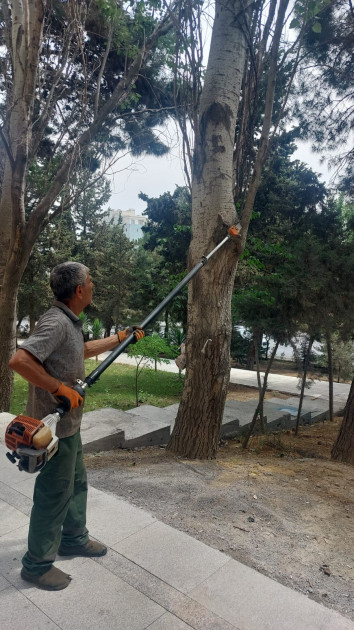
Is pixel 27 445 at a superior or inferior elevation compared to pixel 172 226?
inferior

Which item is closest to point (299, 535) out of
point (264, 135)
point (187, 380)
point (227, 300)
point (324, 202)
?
point (187, 380)

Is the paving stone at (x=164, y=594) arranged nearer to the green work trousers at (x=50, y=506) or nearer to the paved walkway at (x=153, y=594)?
the paved walkway at (x=153, y=594)

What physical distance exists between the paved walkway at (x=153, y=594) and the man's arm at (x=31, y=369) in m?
1.04

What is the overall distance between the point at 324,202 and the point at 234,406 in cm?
483

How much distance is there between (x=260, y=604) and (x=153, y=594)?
20.9 inches

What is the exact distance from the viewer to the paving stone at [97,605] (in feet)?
6.10

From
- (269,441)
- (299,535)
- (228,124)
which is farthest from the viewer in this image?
(269,441)

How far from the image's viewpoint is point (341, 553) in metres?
2.69

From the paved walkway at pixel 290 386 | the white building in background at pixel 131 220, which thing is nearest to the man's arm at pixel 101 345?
the paved walkway at pixel 290 386

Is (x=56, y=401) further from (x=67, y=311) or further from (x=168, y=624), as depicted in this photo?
(x=168, y=624)

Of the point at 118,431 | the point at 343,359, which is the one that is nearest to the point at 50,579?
the point at 118,431

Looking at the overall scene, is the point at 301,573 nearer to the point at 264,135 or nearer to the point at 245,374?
the point at 264,135

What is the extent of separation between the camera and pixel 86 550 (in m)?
2.38

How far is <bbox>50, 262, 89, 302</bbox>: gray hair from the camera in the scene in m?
2.22
